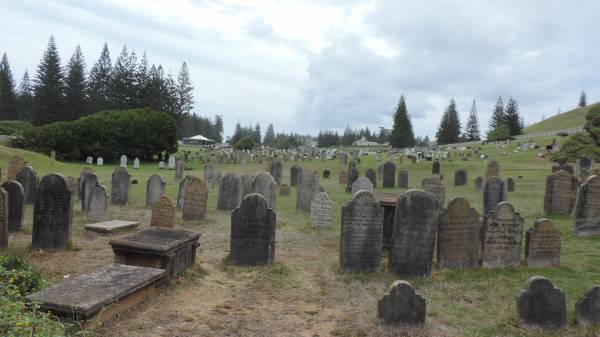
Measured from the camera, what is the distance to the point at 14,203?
36.8 feet

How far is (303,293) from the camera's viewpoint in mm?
7789

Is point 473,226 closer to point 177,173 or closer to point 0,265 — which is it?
point 0,265

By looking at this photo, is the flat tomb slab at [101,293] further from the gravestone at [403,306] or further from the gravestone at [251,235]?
the gravestone at [403,306]

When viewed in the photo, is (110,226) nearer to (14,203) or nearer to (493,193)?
(14,203)

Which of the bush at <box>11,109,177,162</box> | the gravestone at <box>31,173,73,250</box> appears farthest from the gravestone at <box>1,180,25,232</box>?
the bush at <box>11,109,177,162</box>

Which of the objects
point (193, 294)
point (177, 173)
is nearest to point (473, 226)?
point (193, 294)

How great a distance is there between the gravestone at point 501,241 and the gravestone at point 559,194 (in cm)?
667

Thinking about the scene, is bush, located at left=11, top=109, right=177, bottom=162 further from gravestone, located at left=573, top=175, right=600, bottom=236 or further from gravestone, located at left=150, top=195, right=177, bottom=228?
gravestone, located at left=573, top=175, right=600, bottom=236

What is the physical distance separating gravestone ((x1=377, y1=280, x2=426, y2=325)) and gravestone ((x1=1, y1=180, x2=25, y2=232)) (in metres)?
9.45

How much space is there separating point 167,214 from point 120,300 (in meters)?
5.47

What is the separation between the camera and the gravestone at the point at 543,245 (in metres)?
8.72

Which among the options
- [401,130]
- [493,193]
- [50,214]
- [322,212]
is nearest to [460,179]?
[493,193]

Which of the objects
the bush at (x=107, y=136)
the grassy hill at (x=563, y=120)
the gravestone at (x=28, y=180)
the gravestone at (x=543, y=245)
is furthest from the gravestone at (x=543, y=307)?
the grassy hill at (x=563, y=120)

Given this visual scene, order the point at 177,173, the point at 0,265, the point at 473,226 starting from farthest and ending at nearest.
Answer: the point at 177,173
the point at 473,226
the point at 0,265
